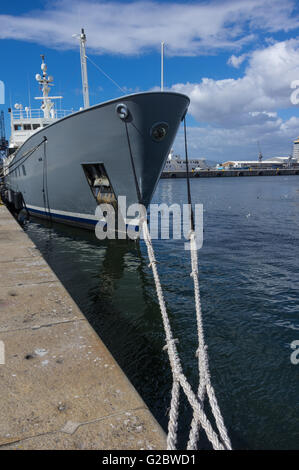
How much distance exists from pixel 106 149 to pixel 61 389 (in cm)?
960

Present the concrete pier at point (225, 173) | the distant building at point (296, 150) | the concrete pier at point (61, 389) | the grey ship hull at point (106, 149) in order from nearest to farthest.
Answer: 1. the concrete pier at point (61, 389)
2. the grey ship hull at point (106, 149)
3. the concrete pier at point (225, 173)
4. the distant building at point (296, 150)

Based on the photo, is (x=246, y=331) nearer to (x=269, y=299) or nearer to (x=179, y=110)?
(x=269, y=299)

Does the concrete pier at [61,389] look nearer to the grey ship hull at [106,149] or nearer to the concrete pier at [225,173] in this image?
the grey ship hull at [106,149]

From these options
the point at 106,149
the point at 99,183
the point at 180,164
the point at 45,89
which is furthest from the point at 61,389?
the point at 180,164

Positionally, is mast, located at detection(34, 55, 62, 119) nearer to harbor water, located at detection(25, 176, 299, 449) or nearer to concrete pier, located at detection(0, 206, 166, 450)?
harbor water, located at detection(25, 176, 299, 449)

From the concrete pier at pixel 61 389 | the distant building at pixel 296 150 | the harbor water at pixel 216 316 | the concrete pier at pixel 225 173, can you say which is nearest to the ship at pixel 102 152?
the harbor water at pixel 216 316

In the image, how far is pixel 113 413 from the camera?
2279 mm

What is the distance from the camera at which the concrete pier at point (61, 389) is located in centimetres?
208

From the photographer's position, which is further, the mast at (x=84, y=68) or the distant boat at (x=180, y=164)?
the distant boat at (x=180, y=164)

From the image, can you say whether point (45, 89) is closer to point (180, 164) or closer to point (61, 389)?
point (61, 389)

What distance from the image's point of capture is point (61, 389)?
2.56 m

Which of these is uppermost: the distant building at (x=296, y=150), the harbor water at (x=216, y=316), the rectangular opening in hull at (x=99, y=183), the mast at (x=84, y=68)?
the distant building at (x=296, y=150)

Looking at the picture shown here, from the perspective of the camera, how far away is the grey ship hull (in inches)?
401
